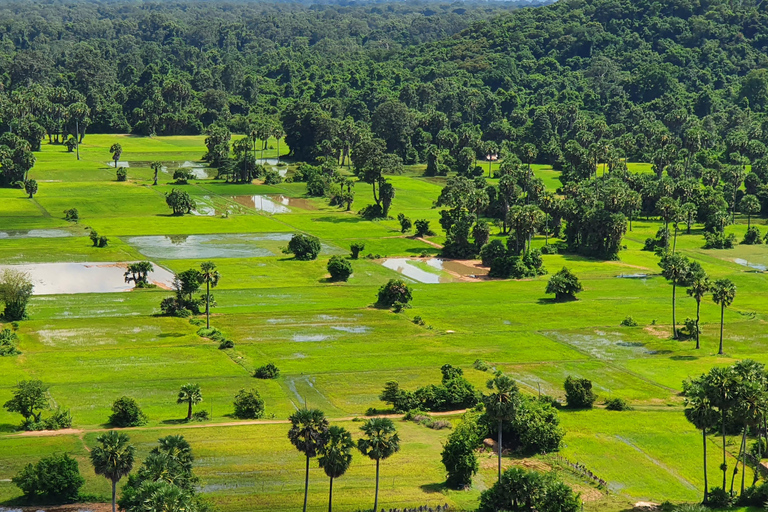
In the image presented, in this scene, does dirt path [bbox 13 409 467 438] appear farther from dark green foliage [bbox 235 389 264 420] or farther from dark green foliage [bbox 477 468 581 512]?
dark green foliage [bbox 477 468 581 512]

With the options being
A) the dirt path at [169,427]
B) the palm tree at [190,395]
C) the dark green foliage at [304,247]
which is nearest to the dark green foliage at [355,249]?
the dark green foliage at [304,247]

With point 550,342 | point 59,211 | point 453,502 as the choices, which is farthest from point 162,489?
point 59,211

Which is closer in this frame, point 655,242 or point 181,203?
point 655,242

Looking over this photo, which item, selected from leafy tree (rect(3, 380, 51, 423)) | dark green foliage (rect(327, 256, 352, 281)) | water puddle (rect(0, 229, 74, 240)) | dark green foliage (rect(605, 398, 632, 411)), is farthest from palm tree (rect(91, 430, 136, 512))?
water puddle (rect(0, 229, 74, 240))

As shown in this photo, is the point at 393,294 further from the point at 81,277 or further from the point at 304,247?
the point at 81,277

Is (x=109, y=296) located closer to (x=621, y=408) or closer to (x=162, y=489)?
(x=621, y=408)

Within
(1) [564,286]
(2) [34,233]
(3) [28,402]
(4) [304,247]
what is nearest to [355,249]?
(4) [304,247]

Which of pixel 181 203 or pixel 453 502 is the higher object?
pixel 181 203
